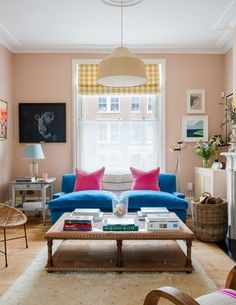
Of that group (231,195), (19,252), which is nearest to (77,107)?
(19,252)

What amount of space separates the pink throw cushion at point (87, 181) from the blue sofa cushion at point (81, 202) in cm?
46

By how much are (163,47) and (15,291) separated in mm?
4345

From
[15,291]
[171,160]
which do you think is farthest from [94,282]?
[171,160]

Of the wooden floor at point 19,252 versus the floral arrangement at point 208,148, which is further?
the floral arrangement at point 208,148

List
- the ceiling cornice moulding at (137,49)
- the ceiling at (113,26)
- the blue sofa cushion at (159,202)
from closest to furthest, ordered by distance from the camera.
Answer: the ceiling at (113,26) < the blue sofa cushion at (159,202) < the ceiling cornice moulding at (137,49)

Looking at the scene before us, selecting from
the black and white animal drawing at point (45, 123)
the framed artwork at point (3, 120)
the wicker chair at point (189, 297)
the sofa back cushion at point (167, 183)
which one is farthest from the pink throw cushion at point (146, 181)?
the wicker chair at point (189, 297)

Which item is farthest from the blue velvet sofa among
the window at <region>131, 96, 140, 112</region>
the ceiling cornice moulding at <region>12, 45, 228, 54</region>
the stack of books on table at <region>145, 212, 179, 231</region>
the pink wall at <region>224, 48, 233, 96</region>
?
the ceiling cornice moulding at <region>12, 45, 228, 54</region>

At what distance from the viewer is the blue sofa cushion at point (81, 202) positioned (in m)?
4.28

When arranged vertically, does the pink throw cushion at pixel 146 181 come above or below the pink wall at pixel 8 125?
below

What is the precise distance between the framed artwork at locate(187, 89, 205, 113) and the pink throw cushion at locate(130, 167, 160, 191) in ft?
4.46

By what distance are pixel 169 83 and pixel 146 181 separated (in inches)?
71.4

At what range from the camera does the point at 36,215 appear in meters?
5.27

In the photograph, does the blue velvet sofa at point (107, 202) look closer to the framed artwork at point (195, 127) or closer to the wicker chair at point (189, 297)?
the framed artwork at point (195, 127)

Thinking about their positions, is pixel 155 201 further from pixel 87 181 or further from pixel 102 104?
pixel 102 104
